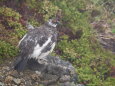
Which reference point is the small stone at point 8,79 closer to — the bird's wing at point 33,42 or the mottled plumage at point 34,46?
the mottled plumage at point 34,46

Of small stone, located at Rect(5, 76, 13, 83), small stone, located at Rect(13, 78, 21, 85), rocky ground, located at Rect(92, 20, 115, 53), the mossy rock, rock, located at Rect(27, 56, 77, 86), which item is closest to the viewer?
small stone, located at Rect(5, 76, 13, 83)

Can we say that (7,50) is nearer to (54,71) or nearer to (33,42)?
(33,42)

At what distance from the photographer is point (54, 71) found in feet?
30.8

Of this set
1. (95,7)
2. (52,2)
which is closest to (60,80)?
(52,2)

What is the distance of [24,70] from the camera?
344 inches

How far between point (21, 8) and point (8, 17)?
3.19 ft

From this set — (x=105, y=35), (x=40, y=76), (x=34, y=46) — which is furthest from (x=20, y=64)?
(x=105, y=35)

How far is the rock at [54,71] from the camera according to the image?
8948 millimetres

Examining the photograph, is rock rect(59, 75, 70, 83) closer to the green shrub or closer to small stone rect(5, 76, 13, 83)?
the green shrub

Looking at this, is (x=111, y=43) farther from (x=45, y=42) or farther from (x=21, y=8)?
(x=45, y=42)

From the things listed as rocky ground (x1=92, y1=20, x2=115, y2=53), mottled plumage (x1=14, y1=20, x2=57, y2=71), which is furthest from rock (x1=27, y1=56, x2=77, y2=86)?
rocky ground (x1=92, y1=20, x2=115, y2=53)

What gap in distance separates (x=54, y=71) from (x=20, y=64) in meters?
1.42

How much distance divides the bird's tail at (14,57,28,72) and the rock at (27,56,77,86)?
1.70 feet

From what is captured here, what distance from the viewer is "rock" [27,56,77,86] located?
895 centimetres
